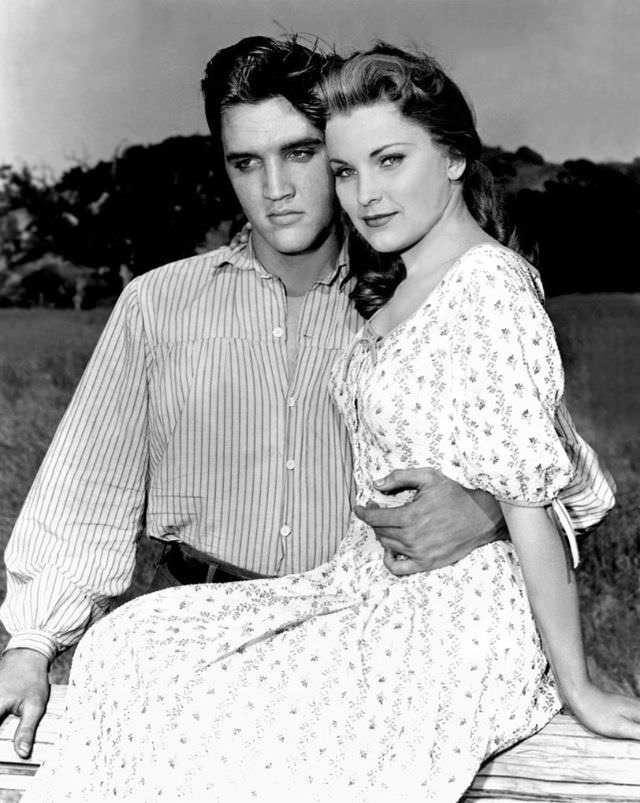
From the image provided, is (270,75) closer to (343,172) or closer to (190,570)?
(343,172)

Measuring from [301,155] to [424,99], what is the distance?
1.44 ft

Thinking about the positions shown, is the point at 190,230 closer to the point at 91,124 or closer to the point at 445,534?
the point at 91,124

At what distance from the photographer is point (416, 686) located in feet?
6.95

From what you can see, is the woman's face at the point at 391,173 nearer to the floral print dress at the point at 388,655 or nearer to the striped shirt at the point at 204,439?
the floral print dress at the point at 388,655

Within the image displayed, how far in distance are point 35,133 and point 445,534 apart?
12.9 ft

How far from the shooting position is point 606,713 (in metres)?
2.23

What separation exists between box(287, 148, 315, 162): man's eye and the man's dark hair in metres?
0.06

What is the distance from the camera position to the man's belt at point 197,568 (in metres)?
2.79

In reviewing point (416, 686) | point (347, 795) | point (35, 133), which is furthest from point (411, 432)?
point (35, 133)

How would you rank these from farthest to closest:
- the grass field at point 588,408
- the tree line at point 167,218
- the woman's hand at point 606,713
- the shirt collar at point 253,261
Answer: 1. the grass field at point 588,408
2. the tree line at point 167,218
3. the shirt collar at point 253,261
4. the woman's hand at point 606,713

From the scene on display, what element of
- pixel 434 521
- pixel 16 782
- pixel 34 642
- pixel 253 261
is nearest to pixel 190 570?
pixel 34 642

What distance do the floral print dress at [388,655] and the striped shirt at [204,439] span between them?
50 cm

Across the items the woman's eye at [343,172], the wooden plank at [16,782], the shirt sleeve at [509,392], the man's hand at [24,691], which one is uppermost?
the woman's eye at [343,172]

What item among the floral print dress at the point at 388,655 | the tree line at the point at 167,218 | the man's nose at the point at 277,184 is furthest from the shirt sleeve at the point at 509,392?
the tree line at the point at 167,218
